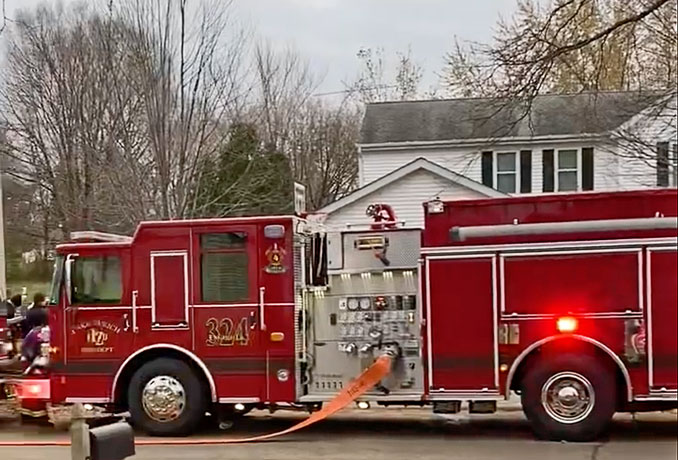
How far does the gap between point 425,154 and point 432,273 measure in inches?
272

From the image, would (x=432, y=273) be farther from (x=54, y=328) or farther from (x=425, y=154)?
(x=425, y=154)

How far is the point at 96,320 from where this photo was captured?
7.90 m

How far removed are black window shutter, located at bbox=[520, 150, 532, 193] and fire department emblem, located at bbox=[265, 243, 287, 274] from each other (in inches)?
107

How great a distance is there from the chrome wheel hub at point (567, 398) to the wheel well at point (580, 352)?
0.19 meters

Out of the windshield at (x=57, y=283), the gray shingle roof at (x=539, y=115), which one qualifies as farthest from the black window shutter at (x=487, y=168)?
the windshield at (x=57, y=283)

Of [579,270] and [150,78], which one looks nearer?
[579,270]

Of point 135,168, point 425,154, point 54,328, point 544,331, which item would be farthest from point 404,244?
point 425,154

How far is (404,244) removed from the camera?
24.6 feet

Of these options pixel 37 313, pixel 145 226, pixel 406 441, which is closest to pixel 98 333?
pixel 145 226

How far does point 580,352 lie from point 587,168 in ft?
4.65

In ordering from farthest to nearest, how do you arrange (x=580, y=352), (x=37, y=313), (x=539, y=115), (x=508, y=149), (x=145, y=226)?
(x=508, y=149) → (x=37, y=313) → (x=539, y=115) → (x=145, y=226) → (x=580, y=352)

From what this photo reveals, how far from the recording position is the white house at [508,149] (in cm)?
516

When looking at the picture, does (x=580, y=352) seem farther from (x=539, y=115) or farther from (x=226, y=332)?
(x=226, y=332)

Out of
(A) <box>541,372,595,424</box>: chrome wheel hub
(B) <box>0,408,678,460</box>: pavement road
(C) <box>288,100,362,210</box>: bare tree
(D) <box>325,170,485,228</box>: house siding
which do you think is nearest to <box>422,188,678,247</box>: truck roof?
(A) <box>541,372,595,424</box>: chrome wheel hub
